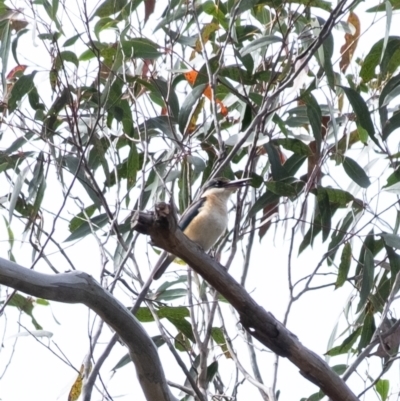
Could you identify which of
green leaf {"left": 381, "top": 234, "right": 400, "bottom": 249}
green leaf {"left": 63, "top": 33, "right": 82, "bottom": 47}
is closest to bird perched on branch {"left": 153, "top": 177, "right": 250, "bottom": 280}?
green leaf {"left": 381, "top": 234, "right": 400, "bottom": 249}

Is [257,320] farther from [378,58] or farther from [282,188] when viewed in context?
[378,58]

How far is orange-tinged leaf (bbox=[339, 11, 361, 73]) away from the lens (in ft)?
13.7

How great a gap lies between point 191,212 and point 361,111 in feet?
3.41

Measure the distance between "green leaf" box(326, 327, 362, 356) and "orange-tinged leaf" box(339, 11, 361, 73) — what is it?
1.25 meters

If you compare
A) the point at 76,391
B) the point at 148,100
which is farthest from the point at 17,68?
the point at 76,391

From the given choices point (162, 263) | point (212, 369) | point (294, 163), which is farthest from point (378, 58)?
point (212, 369)

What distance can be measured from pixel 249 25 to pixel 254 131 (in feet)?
2.60

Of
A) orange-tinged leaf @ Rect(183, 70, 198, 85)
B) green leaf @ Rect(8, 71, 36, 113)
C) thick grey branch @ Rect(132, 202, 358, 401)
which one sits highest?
green leaf @ Rect(8, 71, 36, 113)

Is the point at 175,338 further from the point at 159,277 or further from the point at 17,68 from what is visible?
the point at 17,68

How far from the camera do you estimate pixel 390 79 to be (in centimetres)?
397

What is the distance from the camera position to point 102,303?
8.73 feet

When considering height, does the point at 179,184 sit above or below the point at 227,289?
above

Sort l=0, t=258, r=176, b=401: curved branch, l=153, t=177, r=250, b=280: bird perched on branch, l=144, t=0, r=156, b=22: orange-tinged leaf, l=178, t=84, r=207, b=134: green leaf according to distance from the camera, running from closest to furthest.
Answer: l=0, t=258, r=176, b=401: curved branch
l=178, t=84, r=207, b=134: green leaf
l=144, t=0, r=156, b=22: orange-tinged leaf
l=153, t=177, r=250, b=280: bird perched on branch

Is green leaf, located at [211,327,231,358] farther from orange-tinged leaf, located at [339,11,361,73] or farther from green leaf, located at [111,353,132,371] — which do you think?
orange-tinged leaf, located at [339,11,361,73]
